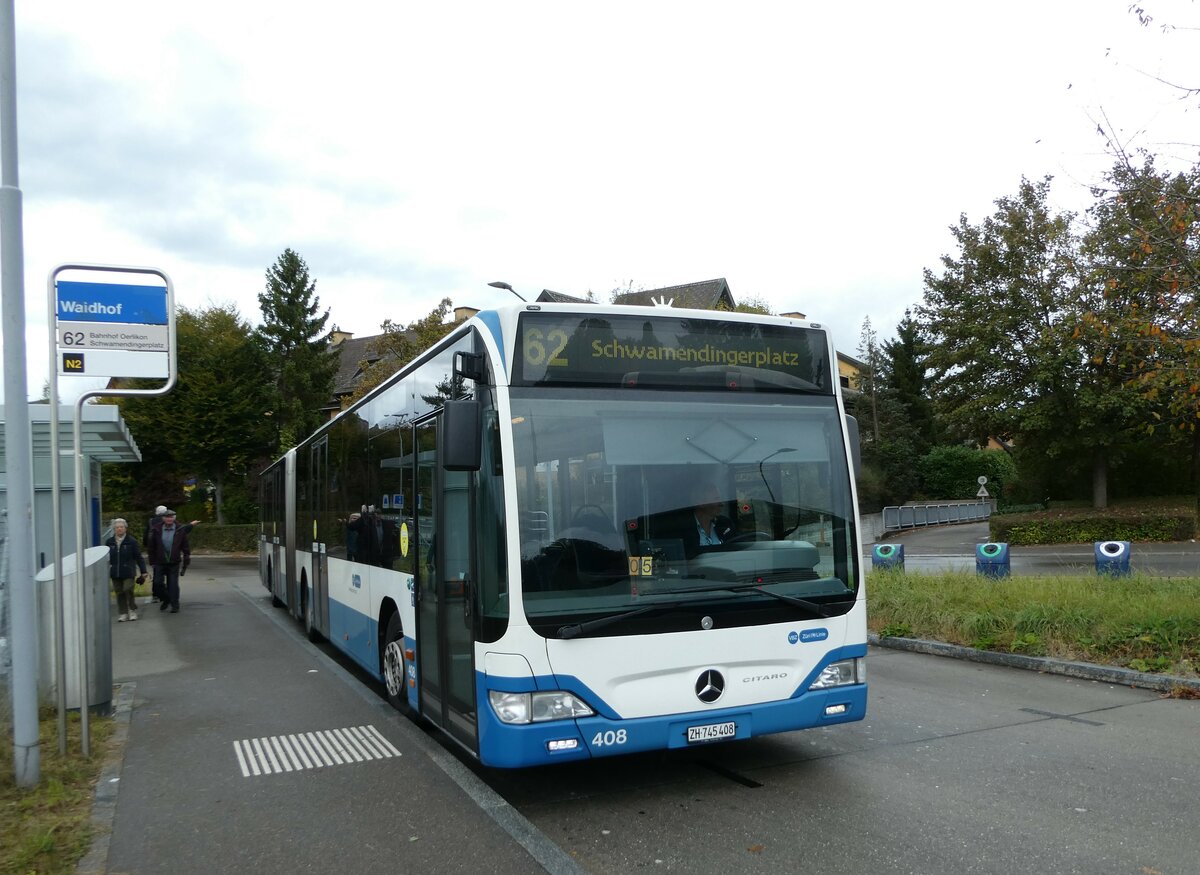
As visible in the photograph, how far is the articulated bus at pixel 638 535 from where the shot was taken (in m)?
5.23

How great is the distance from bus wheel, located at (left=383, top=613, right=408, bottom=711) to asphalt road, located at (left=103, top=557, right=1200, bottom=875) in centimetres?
28

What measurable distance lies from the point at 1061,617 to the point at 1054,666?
0.97m

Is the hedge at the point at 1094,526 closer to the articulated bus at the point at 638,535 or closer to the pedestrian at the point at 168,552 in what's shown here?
the pedestrian at the point at 168,552

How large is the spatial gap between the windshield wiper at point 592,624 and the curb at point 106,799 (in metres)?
2.58

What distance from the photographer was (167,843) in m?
5.25

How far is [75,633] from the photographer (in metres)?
7.61

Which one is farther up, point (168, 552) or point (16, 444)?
point (16, 444)

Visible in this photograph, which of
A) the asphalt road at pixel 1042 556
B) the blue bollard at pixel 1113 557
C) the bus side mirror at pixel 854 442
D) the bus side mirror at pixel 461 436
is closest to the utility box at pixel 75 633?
the bus side mirror at pixel 461 436

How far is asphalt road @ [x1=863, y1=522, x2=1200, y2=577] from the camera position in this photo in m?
17.7

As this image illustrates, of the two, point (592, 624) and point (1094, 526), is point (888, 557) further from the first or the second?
point (1094, 526)

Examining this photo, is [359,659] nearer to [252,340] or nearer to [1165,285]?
[1165,285]

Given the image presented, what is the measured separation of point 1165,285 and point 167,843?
10.2 meters

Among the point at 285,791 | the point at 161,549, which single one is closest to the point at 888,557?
the point at 285,791

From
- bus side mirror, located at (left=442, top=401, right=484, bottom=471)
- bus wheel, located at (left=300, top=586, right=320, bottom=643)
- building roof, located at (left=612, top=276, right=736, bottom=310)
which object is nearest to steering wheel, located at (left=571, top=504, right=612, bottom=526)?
bus side mirror, located at (left=442, top=401, right=484, bottom=471)
